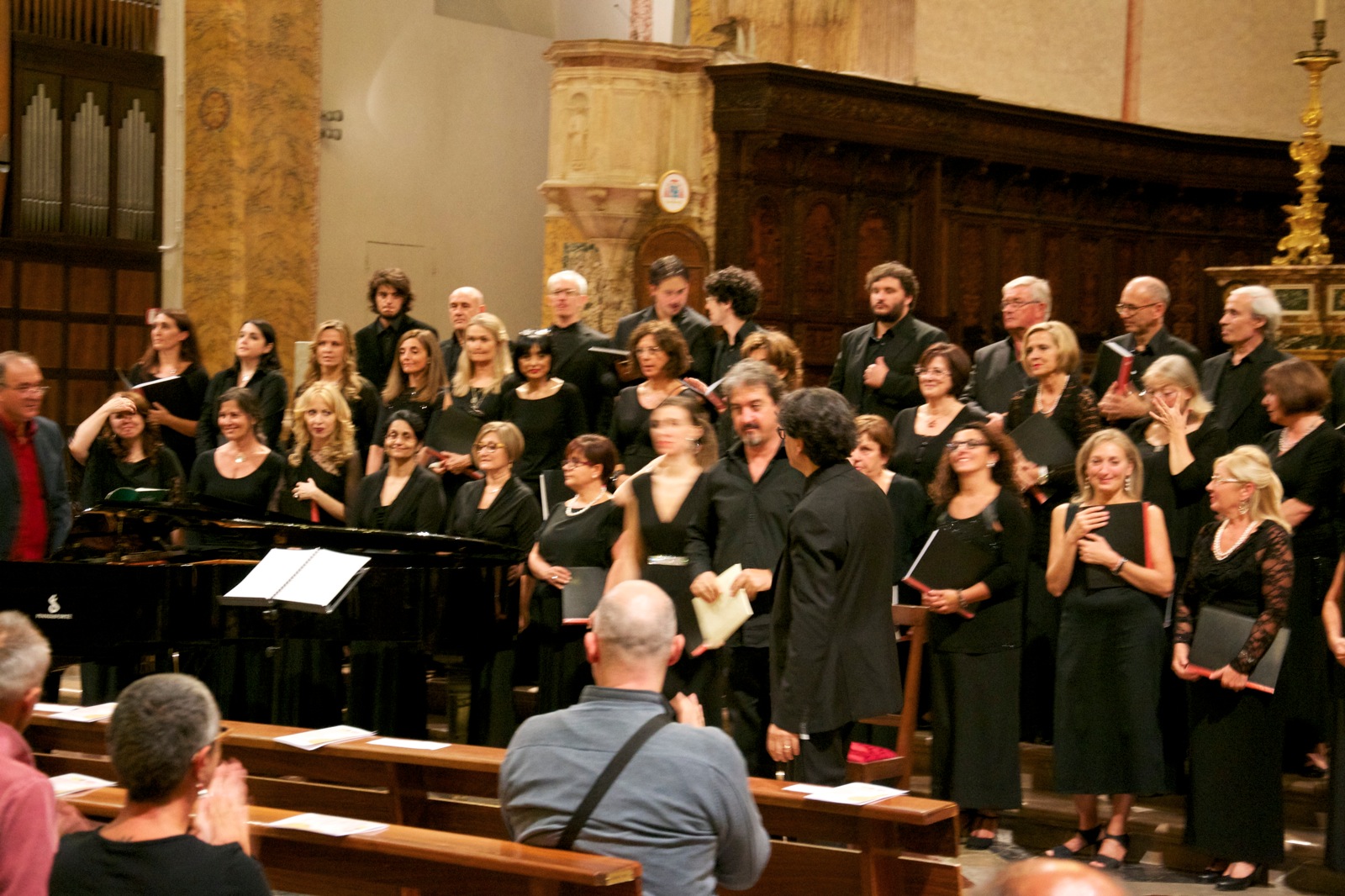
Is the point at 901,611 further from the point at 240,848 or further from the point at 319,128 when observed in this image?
the point at 319,128

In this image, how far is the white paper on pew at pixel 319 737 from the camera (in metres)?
4.45

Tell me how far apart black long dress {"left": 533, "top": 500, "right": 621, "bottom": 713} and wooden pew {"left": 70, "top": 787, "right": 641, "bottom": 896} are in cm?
230

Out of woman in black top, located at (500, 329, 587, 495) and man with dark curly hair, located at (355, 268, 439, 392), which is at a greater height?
man with dark curly hair, located at (355, 268, 439, 392)

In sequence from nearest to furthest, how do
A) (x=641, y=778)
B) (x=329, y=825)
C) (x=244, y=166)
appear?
(x=641, y=778) → (x=329, y=825) → (x=244, y=166)

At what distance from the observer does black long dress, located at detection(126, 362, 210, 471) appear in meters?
7.55

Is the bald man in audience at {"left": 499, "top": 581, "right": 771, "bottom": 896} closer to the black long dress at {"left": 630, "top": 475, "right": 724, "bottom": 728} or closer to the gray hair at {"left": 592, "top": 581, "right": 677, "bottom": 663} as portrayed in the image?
the gray hair at {"left": 592, "top": 581, "right": 677, "bottom": 663}

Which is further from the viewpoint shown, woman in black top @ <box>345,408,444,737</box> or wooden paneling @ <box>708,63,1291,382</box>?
wooden paneling @ <box>708,63,1291,382</box>

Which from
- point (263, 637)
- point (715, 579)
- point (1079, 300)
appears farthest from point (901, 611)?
point (1079, 300)

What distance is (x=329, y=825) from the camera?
3527 millimetres

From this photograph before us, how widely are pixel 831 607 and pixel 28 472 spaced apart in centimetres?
372

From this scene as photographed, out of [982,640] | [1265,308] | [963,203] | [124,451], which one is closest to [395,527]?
[124,451]

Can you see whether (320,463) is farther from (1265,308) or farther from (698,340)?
(1265,308)

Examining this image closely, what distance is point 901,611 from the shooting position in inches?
213

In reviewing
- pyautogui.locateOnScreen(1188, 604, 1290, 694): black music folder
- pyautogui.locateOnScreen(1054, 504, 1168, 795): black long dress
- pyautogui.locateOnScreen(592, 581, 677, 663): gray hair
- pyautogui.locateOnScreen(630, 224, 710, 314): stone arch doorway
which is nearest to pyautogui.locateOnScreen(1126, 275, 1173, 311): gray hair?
pyautogui.locateOnScreen(1054, 504, 1168, 795): black long dress
